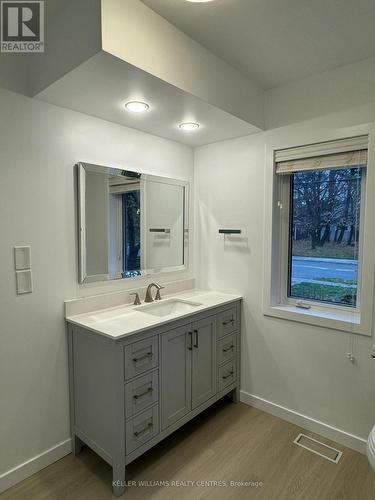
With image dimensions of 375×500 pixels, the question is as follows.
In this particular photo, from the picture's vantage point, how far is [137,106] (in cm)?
188

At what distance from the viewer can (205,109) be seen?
1.94 m

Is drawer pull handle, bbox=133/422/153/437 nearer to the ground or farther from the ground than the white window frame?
nearer to the ground

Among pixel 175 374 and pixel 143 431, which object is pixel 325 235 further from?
pixel 143 431

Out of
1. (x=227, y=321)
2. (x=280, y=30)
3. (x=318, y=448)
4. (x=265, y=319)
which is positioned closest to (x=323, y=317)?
(x=265, y=319)

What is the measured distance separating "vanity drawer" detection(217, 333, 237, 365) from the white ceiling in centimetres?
199

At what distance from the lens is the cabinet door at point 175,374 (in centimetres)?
194

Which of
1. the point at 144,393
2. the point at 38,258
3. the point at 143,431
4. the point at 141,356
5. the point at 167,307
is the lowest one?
the point at 143,431

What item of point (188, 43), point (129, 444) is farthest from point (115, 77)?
point (129, 444)

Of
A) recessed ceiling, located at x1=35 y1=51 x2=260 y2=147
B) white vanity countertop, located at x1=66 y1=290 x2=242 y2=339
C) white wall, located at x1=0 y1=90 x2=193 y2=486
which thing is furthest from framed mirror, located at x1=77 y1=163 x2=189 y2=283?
recessed ceiling, located at x1=35 y1=51 x2=260 y2=147

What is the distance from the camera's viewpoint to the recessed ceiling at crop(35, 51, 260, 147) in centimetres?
148

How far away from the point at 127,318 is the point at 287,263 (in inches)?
53.0

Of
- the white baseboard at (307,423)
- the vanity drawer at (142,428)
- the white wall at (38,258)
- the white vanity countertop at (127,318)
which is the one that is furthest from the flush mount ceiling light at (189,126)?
the white baseboard at (307,423)

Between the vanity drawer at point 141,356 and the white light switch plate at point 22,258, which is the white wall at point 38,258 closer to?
the white light switch plate at point 22,258

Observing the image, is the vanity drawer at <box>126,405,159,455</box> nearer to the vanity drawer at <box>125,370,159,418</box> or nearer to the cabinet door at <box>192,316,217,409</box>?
the vanity drawer at <box>125,370,159,418</box>
